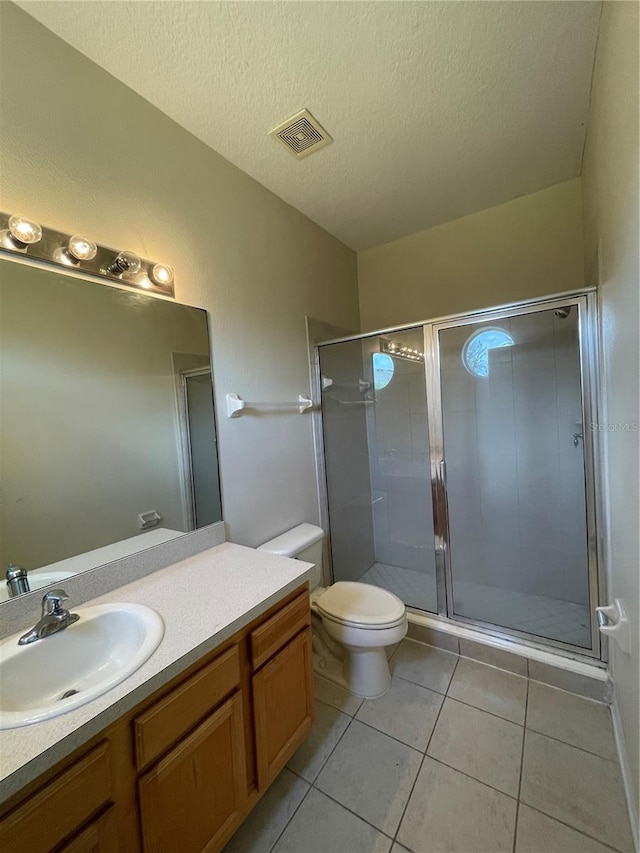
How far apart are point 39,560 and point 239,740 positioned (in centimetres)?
82

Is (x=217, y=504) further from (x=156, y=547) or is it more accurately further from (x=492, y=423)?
(x=492, y=423)

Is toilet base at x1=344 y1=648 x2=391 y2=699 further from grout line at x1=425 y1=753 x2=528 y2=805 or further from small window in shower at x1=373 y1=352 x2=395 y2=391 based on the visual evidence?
small window in shower at x1=373 y1=352 x2=395 y2=391

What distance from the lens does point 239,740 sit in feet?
3.35

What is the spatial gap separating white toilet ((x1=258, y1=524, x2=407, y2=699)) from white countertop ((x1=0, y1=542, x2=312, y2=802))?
0.42 m

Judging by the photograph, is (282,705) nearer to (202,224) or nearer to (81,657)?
(81,657)

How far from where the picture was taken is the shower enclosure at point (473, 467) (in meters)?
1.92

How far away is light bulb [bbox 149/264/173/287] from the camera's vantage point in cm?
137

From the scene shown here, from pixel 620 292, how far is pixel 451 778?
70.8 inches

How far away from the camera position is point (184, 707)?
872mm

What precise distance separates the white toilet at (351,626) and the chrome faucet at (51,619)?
0.88m

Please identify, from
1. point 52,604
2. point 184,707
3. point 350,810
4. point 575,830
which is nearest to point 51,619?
point 52,604

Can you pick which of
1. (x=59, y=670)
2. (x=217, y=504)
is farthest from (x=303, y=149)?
(x=59, y=670)

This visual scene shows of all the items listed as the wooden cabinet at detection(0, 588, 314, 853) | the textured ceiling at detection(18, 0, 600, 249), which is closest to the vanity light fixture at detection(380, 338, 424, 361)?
the textured ceiling at detection(18, 0, 600, 249)

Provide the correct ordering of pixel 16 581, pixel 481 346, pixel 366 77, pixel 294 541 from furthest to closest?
pixel 481 346
pixel 294 541
pixel 366 77
pixel 16 581
